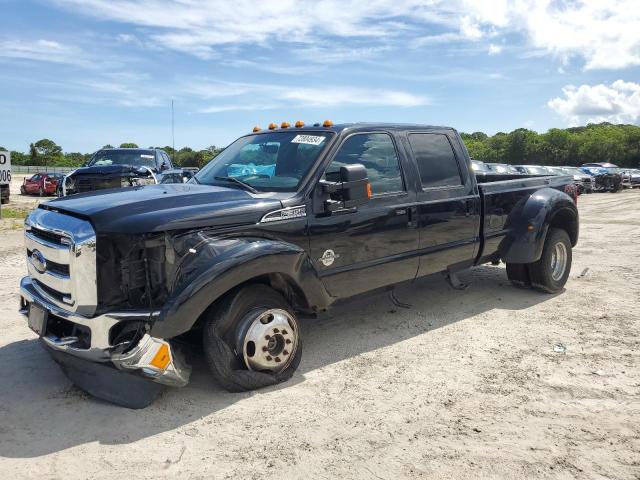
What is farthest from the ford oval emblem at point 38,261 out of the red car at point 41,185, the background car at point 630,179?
the background car at point 630,179

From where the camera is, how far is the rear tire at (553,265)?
20.9ft

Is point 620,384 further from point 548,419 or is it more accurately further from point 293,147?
point 293,147

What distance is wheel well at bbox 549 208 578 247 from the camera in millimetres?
6578

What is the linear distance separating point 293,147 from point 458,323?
7.93 ft

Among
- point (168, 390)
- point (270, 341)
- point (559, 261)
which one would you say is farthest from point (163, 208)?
point (559, 261)

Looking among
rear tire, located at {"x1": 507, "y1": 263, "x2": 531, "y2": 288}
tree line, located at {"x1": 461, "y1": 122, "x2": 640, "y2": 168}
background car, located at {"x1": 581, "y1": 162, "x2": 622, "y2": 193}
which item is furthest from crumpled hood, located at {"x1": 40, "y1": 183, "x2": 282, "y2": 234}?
tree line, located at {"x1": 461, "y1": 122, "x2": 640, "y2": 168}

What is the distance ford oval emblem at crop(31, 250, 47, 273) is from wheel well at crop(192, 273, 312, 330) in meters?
1.10

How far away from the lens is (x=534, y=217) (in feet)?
19.9

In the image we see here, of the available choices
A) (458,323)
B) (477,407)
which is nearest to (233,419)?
(477,407)

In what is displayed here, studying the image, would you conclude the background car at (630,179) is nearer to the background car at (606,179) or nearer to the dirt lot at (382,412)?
the background car at (606,179)

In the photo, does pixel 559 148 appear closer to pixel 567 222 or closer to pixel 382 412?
pixel 567 222

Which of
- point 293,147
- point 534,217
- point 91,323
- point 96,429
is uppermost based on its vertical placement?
point 293,147

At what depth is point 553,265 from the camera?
261 inches

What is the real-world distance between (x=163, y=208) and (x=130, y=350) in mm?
928
